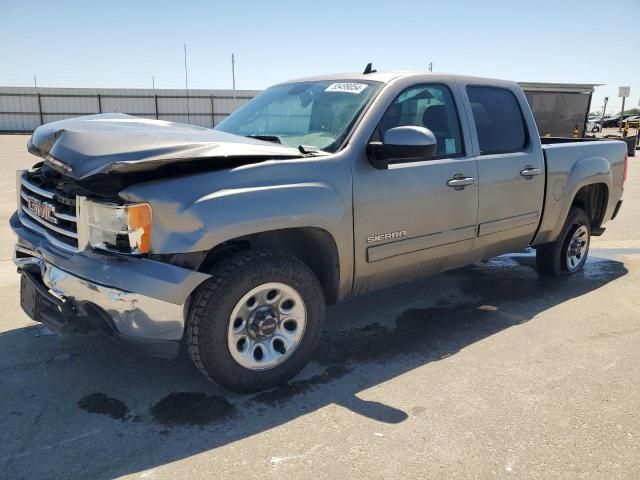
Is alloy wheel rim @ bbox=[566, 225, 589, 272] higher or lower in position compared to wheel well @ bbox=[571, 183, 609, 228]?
lower

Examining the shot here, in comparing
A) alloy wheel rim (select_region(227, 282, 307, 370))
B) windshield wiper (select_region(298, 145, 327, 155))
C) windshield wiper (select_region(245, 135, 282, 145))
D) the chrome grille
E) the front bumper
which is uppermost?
windshield wiper (select_region(245, 135, 282, 145))

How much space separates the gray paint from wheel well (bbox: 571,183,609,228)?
36 centimetres

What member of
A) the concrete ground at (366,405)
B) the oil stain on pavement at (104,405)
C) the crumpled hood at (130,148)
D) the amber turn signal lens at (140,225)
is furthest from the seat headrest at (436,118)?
the oil stain on pavement at (104,405)

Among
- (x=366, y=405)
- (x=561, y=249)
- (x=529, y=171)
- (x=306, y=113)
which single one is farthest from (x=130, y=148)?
(x=561, y=249)

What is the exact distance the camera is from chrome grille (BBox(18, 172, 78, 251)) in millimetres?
2967

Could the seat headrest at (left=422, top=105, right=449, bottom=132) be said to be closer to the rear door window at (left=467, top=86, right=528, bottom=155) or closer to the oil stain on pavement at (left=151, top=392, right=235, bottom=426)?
the rear door window at (left=467, top=86, right=528, bottom=155)

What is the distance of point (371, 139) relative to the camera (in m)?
3.52

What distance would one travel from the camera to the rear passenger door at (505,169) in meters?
4.25

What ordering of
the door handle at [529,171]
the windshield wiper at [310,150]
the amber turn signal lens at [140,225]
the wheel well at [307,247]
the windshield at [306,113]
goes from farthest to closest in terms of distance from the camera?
the door handle at [529,171]
the windshield at [306,113]
the windshield wiper at [310,150]
the wheel well at [307,247]
the amber turn signal lens at [140,225]

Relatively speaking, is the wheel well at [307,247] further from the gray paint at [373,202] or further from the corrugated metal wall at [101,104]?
the corrugated metal wall at [101,104]

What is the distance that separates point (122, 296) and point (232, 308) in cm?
57

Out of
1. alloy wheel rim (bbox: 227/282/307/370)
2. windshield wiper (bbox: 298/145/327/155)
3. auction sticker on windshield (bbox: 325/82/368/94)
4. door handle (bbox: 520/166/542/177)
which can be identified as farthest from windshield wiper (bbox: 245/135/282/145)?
door handle (bbox: 520/166/542/177)

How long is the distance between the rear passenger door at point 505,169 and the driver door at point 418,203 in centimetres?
17

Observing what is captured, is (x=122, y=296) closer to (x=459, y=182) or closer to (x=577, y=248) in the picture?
(x=459, y=182)
